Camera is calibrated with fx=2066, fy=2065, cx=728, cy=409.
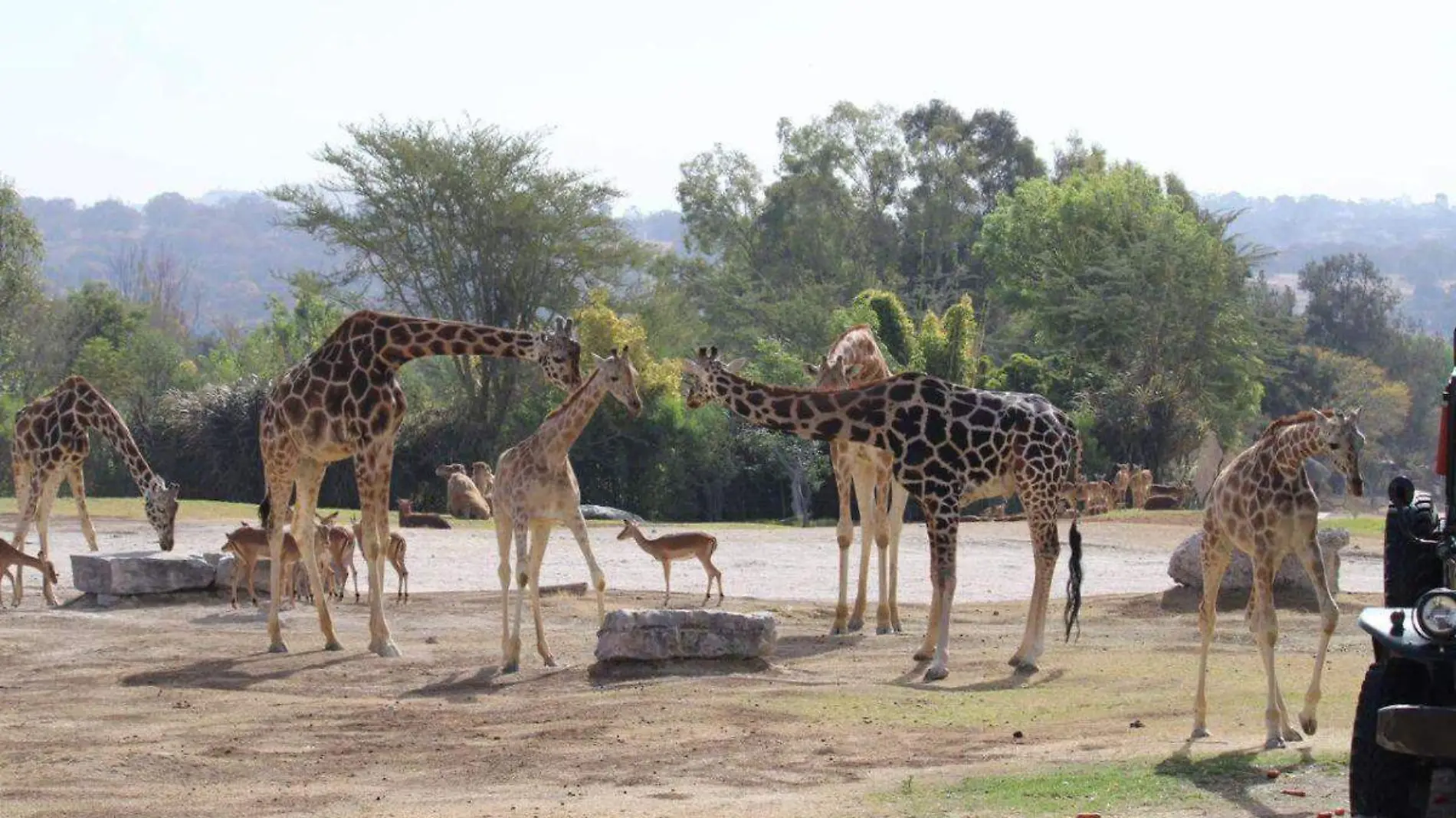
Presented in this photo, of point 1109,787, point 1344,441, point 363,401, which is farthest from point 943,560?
point 1109,787

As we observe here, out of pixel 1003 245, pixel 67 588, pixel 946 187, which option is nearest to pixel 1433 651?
pixel 67 588

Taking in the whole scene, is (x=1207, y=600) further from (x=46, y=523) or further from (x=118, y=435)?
(x=118, y=435)

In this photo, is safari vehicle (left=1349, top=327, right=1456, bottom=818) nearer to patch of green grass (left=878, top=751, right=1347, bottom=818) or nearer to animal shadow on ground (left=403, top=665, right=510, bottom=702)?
patch of green grass (left=878, top=751, right=1347, bottom=818)

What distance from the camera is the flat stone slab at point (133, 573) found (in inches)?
881

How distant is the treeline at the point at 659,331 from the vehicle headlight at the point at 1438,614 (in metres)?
28.7

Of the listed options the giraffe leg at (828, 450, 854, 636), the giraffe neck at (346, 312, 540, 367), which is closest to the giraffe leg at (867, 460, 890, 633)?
the giraffe leg at (828, 450, 854, 636)

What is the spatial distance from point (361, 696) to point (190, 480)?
3674 cm

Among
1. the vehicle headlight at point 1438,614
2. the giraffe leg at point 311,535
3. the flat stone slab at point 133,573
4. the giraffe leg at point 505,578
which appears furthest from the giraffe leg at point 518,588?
the vehicle headlight at point 1438,614

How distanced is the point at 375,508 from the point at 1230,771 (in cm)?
952

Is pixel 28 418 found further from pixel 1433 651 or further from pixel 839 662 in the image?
pixel 1433 651

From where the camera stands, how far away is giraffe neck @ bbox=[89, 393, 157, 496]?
25156 millimetres

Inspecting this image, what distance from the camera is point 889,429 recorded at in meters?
17.6

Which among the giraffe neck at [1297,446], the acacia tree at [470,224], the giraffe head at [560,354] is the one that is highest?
the acacia tree at [470,224]

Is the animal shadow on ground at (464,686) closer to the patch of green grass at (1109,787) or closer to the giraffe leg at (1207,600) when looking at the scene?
the patch of green grass at (1109,787)
